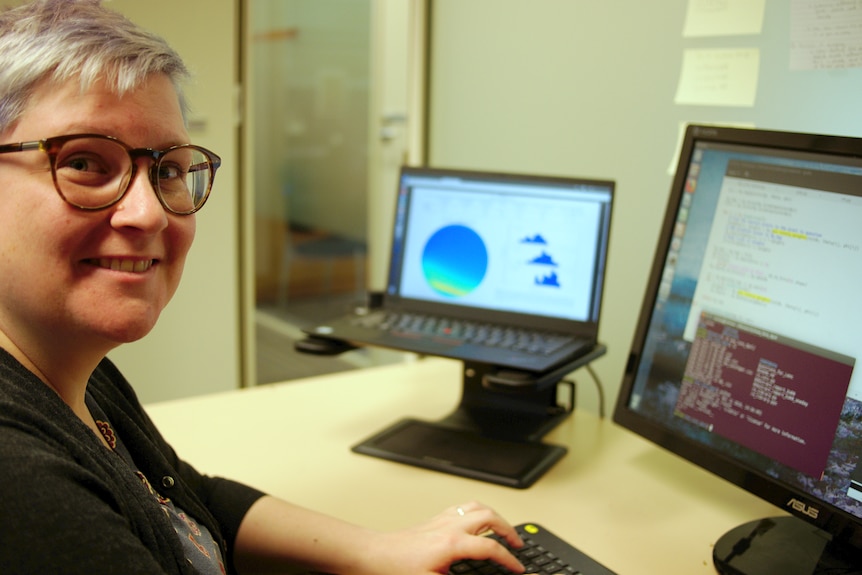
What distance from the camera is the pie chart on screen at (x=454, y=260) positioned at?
1404 millimetres

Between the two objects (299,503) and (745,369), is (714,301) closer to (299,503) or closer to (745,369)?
(745,369)

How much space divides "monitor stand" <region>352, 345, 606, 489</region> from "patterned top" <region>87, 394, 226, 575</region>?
1.26 ft

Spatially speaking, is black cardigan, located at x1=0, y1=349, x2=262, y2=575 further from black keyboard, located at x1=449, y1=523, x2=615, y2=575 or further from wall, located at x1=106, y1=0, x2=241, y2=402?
wall, located at x1=106, y1=0, x2=241, y2=402

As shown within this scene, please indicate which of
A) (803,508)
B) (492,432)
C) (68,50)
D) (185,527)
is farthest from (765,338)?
(68,50)

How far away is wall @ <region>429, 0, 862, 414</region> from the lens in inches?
49.3

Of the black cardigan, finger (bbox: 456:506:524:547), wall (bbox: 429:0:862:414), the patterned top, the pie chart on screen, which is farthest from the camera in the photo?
the pie chart on screen

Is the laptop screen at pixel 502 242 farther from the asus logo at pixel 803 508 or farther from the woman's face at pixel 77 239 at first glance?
the woman's face at pixel 77 239

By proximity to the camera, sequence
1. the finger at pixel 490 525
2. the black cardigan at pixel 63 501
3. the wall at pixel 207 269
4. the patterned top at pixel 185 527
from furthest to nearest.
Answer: the wall at pixel 207 269
the finger at pixel 490 525
the patterned top at pixel 185 527
the black cardigan at pixel 63 501

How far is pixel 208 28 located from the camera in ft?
7.52

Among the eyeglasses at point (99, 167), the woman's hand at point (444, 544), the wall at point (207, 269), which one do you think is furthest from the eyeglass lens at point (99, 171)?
the wall at point (207, 269)

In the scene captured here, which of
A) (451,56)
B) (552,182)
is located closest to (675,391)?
(552,182)

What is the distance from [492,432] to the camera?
1.32 metres

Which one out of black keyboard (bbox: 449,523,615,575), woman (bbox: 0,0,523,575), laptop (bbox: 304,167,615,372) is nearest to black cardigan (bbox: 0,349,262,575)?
woman (bbox: 0,0,523,575)

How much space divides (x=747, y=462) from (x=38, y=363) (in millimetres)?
791
